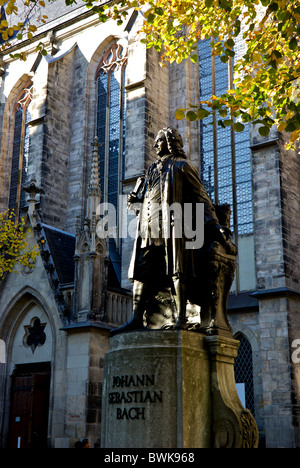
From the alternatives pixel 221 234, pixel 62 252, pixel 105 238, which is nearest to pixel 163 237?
pixel 221 234

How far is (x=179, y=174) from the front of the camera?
6.07 meters

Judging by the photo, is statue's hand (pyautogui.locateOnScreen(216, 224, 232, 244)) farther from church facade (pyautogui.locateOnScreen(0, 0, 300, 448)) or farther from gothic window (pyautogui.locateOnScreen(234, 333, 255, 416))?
gothic window (pyautogui.locateOnScreen(234, 333, 255, 416))

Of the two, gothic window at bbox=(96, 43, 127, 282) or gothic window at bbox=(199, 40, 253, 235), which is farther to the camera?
gothic window at bbox=(96, 43, 127, 282)

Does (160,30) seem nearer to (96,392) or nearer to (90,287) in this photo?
(90,287)

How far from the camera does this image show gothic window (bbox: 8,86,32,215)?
23.1 metres

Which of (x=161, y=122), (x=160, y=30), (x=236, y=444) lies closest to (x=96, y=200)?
(x=161, y=122)

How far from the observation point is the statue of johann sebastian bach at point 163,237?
19.1ft

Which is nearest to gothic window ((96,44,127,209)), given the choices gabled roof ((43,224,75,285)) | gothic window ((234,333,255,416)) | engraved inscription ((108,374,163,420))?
gabled roof ((43,224,75,285))

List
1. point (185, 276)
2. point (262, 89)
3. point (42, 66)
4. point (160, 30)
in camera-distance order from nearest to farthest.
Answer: point (185, 276) → point (262, 89) → point (160, 30) → point (42, 66)

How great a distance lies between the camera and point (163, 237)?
6.00 m

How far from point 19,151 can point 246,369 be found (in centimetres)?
1362

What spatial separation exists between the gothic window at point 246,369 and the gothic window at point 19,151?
11057 millimetres

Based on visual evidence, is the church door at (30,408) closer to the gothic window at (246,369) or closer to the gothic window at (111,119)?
the gothic window at (246,369)

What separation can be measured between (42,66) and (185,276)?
59.0 feet
